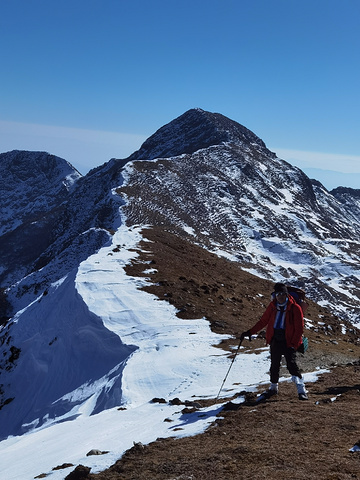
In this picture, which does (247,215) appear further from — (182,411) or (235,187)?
(182,411)

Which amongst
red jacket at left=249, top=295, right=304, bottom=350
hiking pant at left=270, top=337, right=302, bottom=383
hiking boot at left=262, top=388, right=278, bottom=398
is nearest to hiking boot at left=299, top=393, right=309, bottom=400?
hiking pant at left=270, top=337, right=302, bottom=383

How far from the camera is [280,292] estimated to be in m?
11.2

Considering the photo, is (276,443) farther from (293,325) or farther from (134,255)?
(134,255)

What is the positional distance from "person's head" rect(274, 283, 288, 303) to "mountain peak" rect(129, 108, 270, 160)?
108183 millimetres

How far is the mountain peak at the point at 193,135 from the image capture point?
123 meters

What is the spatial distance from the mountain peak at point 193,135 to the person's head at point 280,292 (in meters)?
108

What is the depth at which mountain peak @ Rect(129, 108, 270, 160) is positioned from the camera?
12319 centimetres

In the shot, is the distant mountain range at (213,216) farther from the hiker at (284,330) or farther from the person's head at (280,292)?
the person's head at (280,292)

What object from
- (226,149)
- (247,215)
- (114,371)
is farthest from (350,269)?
(114,371)

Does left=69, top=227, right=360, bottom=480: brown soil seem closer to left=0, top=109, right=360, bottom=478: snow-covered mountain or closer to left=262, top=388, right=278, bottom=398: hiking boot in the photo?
left=262, top=388, right=278, bottom=398: hiking boot

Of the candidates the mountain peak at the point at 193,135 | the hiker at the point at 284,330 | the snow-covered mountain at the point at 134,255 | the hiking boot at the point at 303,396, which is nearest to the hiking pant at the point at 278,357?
the hiker at the point at 284,330

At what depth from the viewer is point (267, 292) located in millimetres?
31188

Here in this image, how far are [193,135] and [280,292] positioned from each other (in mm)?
122334

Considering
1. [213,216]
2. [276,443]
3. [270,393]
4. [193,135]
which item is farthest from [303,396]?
[193,135]
